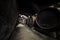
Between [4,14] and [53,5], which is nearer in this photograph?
[4,14]

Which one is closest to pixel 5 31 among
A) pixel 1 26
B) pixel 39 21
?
pixel 1 26

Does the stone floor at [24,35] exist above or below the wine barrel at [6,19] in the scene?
below

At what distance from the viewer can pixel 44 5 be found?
1.88ft

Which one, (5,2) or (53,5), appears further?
(53,5)

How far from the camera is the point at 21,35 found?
0.50 meters

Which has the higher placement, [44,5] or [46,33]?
[44,5]

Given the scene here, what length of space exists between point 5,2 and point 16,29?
0.14 meters

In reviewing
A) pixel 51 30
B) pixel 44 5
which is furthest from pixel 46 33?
pixel 44 5

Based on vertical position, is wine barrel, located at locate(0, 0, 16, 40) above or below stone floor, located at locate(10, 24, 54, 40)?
above

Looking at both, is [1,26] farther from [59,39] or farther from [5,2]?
[59,39]

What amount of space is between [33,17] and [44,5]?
0.08 m

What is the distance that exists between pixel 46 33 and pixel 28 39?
0.28 ft

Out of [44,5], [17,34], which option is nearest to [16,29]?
[17,34]

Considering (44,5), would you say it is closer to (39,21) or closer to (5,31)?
(39,21)
